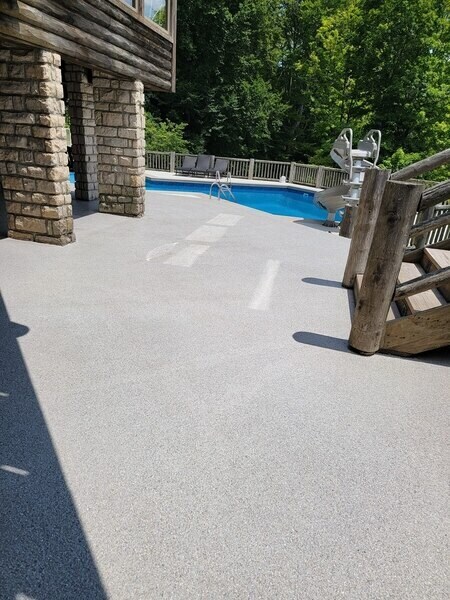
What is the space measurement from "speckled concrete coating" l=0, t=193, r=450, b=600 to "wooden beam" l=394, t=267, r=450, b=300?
1.89ft

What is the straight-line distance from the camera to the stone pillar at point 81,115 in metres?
8.06

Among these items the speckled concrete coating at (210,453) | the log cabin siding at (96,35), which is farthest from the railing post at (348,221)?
the log cabin siding at (96,35)

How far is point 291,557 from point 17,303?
3.20 metres

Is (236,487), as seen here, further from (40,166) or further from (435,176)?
(435,176)

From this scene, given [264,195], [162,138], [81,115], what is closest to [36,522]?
[81,115]

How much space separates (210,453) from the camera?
198cm

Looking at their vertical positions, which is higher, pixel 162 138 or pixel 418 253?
pixel 162 138

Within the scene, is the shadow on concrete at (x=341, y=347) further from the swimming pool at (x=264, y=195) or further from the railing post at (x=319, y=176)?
the railing post at (x=319, y=176)

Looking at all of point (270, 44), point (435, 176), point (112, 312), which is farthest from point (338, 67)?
point (112, 312)

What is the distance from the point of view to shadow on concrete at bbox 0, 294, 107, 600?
4.37ft

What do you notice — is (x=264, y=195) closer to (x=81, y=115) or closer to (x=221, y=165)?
(x=221, y=165)

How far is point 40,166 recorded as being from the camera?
16.9ft

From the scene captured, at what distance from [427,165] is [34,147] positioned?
472 centimetres

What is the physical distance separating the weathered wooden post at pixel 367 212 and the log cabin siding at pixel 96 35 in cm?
404
